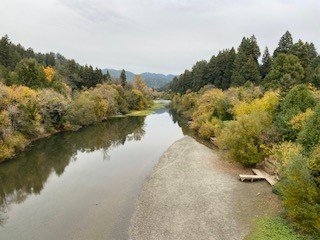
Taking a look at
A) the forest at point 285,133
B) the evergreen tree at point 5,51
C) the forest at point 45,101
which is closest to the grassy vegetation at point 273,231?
the forest at point 285,133

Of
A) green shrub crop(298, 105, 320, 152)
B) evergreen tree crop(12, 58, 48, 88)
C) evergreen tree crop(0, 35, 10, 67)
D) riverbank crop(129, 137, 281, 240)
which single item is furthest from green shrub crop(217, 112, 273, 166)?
evergreen tree crop(0, 35, 10, 67)

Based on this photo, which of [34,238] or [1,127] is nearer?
[34,238]

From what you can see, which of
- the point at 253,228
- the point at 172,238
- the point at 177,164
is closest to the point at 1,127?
the point at 177,164

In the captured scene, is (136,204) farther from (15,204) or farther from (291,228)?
(291,228)

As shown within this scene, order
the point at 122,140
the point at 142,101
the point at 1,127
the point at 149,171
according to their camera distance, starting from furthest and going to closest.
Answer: the point at 142,101, the point at 122,140, the point at 1,127, the point at 149,171

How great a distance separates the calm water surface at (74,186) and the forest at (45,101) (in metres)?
3.47

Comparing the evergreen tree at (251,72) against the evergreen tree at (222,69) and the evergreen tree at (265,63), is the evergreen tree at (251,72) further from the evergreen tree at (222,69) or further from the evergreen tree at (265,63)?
the evergreen tree at (222,69)

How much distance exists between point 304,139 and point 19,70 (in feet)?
216

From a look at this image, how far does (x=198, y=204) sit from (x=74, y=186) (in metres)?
14.0

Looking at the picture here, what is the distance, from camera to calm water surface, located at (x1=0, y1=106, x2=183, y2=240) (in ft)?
79.5

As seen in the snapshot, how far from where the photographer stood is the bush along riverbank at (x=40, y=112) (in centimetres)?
4529

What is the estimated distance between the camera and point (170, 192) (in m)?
29.9

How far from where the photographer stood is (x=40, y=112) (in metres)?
60.6

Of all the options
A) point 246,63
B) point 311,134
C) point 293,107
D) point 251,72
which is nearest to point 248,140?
point 293,107
